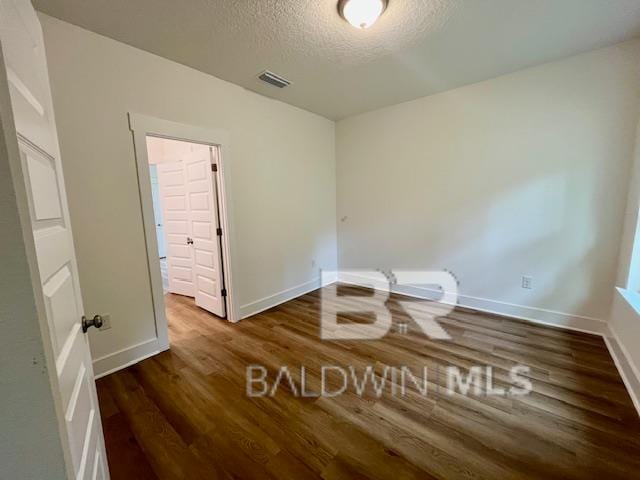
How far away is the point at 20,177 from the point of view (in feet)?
1.47

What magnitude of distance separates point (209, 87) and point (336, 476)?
10.3ft

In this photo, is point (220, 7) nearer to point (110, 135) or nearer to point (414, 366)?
point (110, 135)

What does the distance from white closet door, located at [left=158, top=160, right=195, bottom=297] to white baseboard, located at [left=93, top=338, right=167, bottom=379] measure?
127cm

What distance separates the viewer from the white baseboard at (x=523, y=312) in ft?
8.34

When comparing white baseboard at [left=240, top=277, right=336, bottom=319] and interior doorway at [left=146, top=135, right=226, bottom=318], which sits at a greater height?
interior doorway at [left=146, top=135, right=226, bottom=318]

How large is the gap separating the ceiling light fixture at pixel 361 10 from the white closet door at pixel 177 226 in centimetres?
246

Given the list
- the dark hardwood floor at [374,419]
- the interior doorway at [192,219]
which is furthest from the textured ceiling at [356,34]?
the dark hardwood floor at [374,419]

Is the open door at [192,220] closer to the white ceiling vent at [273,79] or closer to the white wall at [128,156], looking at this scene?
the white wall at [128,156]

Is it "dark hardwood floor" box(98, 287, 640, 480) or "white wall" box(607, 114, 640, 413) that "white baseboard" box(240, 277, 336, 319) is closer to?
"dark hardwood floor" box(98, 287, 640, 480)

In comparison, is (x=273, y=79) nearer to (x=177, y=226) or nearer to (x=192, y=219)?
(x=192, y=219)

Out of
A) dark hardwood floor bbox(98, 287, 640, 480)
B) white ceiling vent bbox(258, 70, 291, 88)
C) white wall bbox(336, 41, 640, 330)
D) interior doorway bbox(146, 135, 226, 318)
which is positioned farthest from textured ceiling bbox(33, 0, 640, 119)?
dark hardwood floor bbox(98, 287, 640, 480)

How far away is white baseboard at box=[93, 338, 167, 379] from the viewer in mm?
2090

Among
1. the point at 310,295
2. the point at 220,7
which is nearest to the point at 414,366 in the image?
the point at 310,295

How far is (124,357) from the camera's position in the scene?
2215 millimetres
